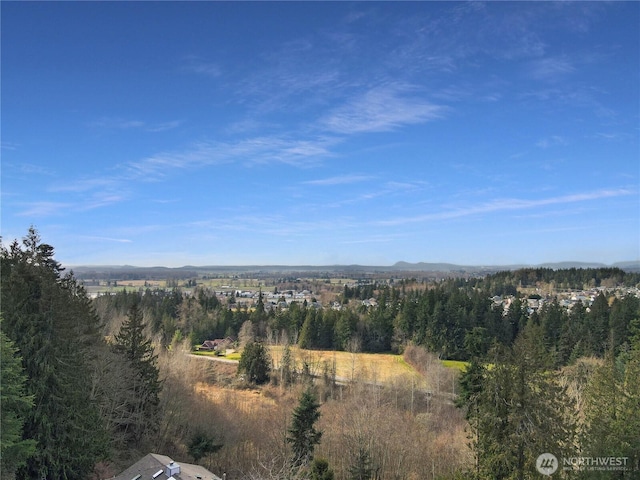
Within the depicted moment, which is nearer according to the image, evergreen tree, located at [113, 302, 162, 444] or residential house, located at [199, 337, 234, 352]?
evergreen tree, located at [113, 302, 162, 444]

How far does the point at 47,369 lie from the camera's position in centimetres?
1505

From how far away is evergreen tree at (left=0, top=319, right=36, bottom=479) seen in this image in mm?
12523

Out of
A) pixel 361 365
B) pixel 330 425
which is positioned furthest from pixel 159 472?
pixel 361 365

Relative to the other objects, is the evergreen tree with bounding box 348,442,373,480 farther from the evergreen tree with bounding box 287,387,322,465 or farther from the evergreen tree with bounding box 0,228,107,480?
the evergreen tree with bounding box 0,228,107,480

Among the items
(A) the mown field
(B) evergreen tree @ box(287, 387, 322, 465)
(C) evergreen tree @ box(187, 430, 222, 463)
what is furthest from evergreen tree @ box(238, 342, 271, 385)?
(B) evergreen tree @ box(287, 387, 322, 465)

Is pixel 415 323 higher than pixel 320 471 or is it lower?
higher

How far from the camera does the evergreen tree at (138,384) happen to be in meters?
22.9

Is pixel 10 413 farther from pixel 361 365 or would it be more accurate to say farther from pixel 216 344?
pixel 216 344

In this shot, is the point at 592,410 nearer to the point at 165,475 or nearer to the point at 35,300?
the point at 165,475

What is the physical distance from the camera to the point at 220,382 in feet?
136

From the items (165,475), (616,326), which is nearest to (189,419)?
(165,475)

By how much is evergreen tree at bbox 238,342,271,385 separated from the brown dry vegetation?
1681 millimetres

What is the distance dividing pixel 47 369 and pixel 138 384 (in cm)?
802

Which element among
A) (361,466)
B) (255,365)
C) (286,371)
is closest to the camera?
(361,466)
